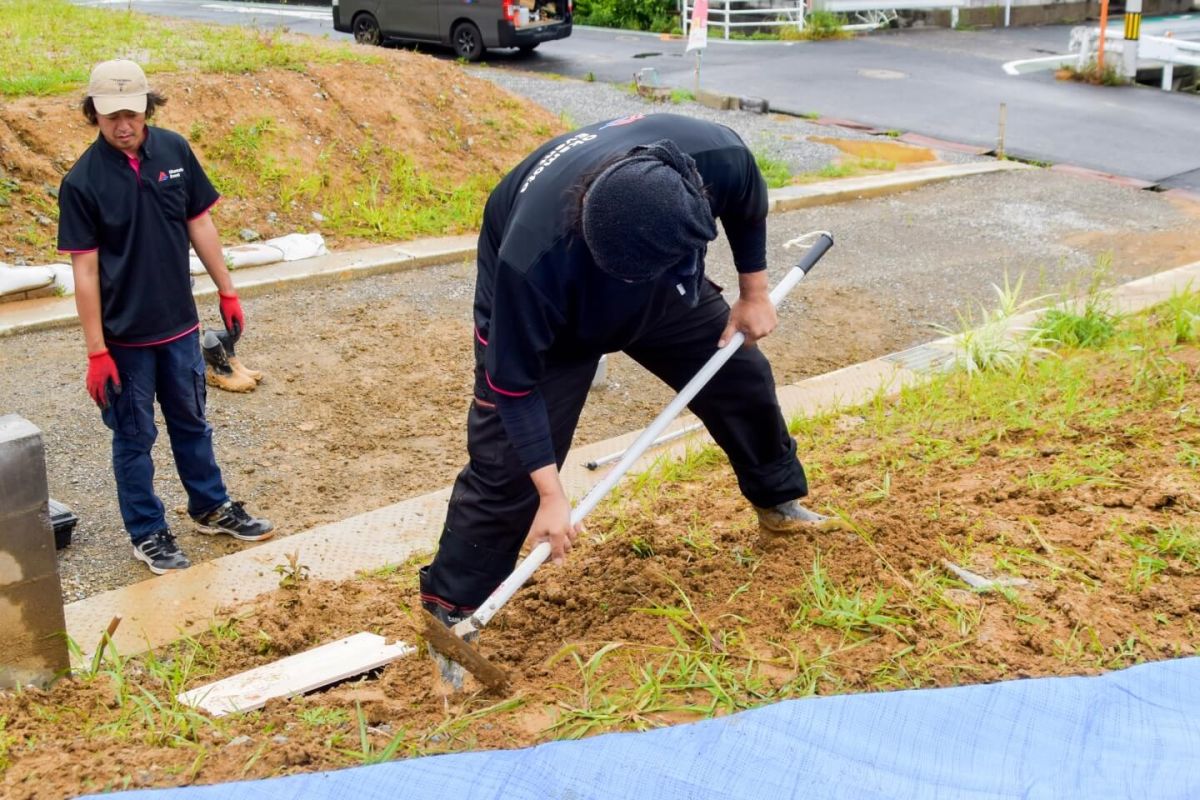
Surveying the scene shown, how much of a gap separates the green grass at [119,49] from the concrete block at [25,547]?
676 cm

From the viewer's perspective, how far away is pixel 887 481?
4566 millimetres

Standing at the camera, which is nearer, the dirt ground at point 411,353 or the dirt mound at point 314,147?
the dirt ground at point 411,353

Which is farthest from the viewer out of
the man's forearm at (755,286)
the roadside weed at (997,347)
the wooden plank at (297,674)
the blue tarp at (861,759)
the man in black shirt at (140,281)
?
the roadside weed at (997,347)

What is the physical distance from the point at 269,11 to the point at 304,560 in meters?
20.1

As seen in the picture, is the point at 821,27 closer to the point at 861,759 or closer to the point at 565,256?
the point at 565,256

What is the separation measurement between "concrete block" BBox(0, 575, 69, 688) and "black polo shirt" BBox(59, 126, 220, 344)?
1163 mm

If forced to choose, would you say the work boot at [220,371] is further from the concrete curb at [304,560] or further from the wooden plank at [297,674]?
the wooden plank at [297,674]

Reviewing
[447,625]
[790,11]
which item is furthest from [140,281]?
[790,11]

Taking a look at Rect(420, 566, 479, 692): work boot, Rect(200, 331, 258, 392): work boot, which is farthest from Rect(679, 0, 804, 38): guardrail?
Rect(420, 566, 479, 692): work boot

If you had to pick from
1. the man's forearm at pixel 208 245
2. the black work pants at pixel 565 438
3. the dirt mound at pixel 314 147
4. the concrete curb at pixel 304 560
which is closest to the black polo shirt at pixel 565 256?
the black work pants at pixel 565 438

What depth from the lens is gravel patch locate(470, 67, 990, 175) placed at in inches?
475

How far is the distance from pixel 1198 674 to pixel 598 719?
1.51 m

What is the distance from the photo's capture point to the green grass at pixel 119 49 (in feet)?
32.0

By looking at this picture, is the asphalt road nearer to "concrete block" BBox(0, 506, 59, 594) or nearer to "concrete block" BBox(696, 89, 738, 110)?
"concrete block" BBox(696, 89, 738, 110)
